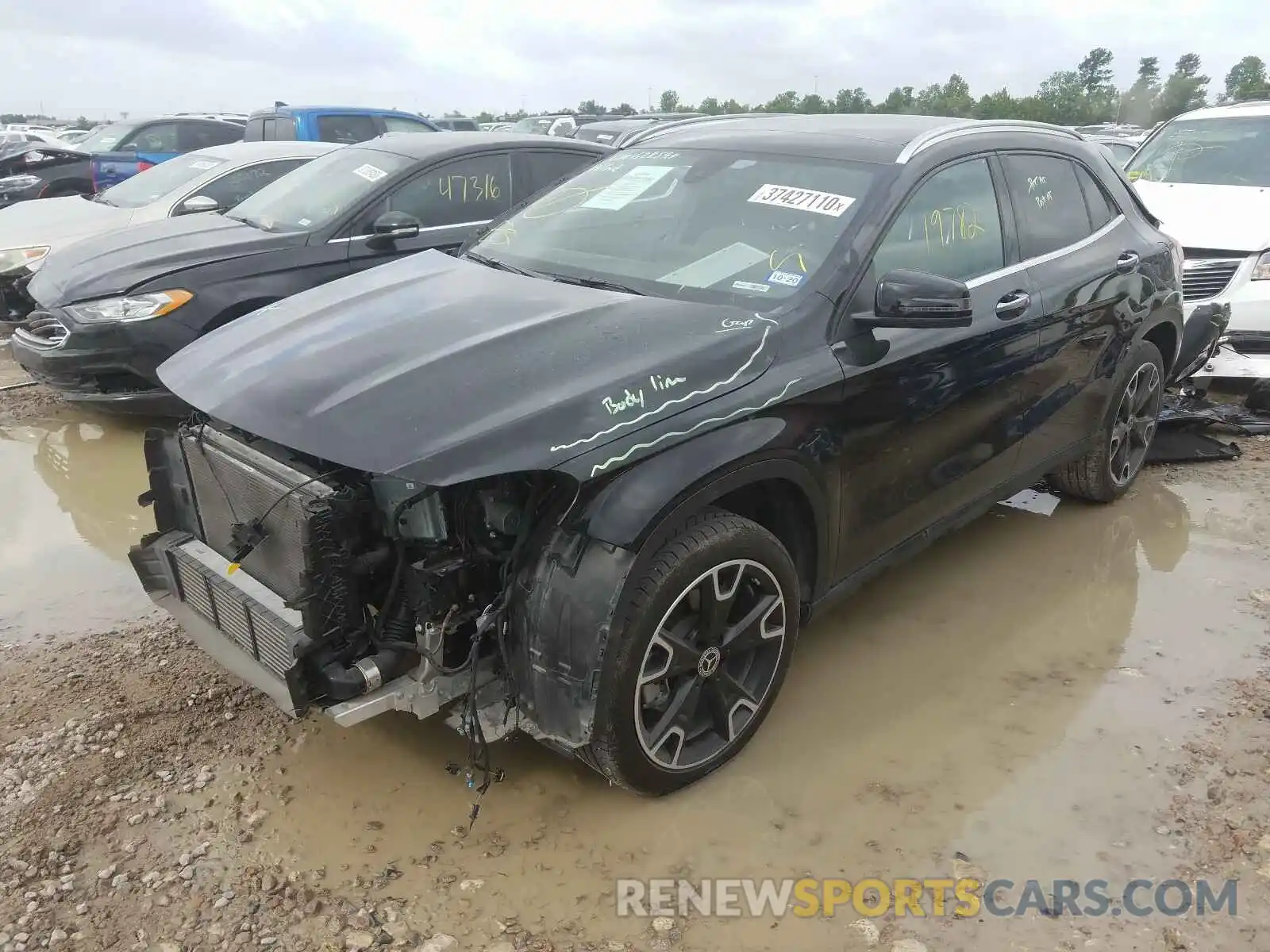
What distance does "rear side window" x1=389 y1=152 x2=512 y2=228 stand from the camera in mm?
5887

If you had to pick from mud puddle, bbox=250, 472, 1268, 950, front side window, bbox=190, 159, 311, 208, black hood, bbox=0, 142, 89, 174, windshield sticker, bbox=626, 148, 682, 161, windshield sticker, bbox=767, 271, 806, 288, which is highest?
windshield sticker, bbox=626, 148, 682, 161

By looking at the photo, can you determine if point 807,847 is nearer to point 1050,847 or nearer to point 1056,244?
point 1050,847

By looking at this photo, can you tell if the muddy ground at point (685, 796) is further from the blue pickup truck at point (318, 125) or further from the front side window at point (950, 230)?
the blue pickup truck at point (318, 125)

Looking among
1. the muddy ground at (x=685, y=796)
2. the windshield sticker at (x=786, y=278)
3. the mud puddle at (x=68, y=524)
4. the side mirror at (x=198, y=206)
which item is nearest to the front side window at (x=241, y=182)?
the side mirror at (x=198, y=206)

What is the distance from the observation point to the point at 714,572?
2.60 meters

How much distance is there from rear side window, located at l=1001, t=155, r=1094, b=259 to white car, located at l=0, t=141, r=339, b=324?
544 cm

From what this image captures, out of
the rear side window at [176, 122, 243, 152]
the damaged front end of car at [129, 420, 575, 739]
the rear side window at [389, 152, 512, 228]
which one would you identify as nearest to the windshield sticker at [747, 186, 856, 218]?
the damaged front end of car at [129, 420, 575, 739]

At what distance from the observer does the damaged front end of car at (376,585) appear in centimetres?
238

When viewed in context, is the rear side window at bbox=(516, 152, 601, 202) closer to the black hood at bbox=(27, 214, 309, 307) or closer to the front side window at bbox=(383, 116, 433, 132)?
the black hood at bbox=(27, 214, 309, 307)

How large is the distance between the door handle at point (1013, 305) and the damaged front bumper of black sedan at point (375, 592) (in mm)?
1975

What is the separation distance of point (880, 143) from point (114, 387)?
4318 mm

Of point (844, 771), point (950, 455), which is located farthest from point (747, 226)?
point (844, 771)

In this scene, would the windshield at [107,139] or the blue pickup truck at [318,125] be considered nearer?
the blue pickup truck at [318,125]

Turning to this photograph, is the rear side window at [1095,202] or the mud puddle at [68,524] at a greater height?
the rear side window at [1095,202]
